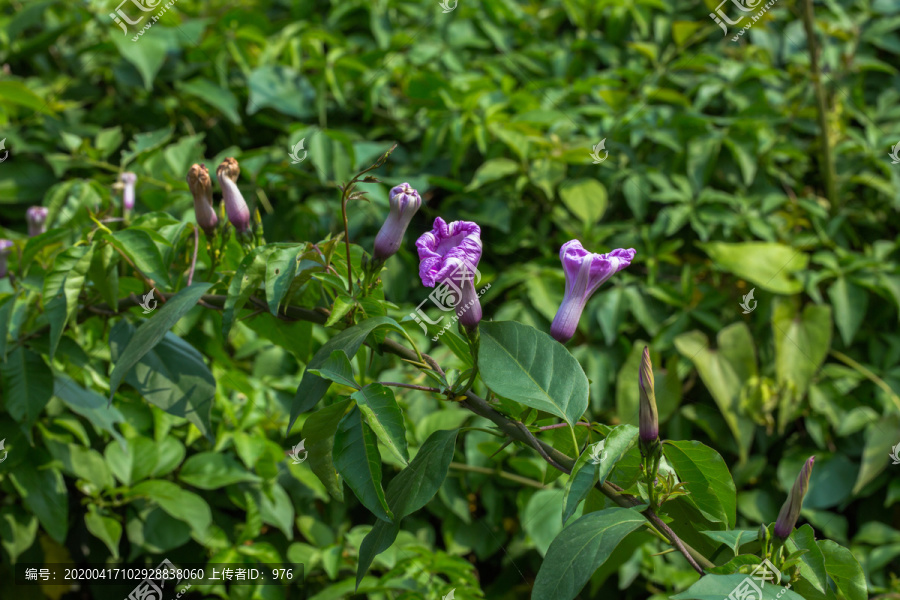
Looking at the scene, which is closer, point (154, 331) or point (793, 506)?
point (793, 506)

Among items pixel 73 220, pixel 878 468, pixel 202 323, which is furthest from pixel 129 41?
pixel 878 468

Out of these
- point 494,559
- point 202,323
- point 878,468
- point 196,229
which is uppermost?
point 196,229

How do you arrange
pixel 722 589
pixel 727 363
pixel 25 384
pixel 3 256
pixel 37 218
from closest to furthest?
pixel 722 589, pixel 25 384, pixel 3 256, pixel 37 218, pixel 727 363

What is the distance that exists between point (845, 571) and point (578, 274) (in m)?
0.39

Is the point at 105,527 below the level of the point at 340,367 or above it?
below

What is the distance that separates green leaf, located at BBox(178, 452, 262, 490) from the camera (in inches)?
52.9

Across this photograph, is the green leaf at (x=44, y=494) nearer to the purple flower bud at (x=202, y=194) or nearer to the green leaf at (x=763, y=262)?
the purple flower bud at (x=202, y=194)

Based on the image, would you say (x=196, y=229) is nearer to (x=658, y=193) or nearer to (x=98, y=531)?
(x=98, y=531)

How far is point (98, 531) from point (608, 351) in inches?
45.3

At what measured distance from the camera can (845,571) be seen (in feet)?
2.25

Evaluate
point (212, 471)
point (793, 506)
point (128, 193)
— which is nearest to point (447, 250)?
point (793, 506)

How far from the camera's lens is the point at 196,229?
98 centimetres

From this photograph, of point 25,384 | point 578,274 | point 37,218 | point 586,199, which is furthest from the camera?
point 586,199

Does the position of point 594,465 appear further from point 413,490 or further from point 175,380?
point 175,380
